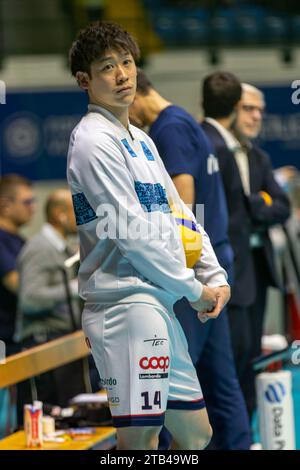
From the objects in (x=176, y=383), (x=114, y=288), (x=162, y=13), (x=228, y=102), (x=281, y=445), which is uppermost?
(x=162, y=13)

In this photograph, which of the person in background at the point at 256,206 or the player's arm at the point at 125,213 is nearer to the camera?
the player's arm at the point at 125,213

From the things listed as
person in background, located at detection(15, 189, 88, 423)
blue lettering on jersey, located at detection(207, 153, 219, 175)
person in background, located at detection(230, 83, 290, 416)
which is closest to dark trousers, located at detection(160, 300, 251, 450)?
blue lettering on jersey, located at detection(207, 153, 219, 175)

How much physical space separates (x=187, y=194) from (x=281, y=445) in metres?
1.38

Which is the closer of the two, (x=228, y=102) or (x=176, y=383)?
(x=176, y=383)

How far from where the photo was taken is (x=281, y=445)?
5.07 metres

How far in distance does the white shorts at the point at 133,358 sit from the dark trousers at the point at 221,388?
103cm

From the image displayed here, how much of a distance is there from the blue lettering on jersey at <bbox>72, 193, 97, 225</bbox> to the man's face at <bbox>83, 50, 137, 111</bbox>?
0.30 metres

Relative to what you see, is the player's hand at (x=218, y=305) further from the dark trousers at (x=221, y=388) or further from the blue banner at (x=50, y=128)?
the blue banner at (x=50, y=128)

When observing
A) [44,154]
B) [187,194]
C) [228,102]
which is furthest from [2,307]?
[44,154]

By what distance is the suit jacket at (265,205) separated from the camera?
226 inches

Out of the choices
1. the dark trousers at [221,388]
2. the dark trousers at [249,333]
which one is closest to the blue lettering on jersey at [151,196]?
the dark trousers at [221,388]

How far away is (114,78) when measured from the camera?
344cm

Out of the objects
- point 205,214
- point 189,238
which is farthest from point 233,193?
point 189,238

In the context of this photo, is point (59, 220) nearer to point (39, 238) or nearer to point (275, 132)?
point (39, 238)
